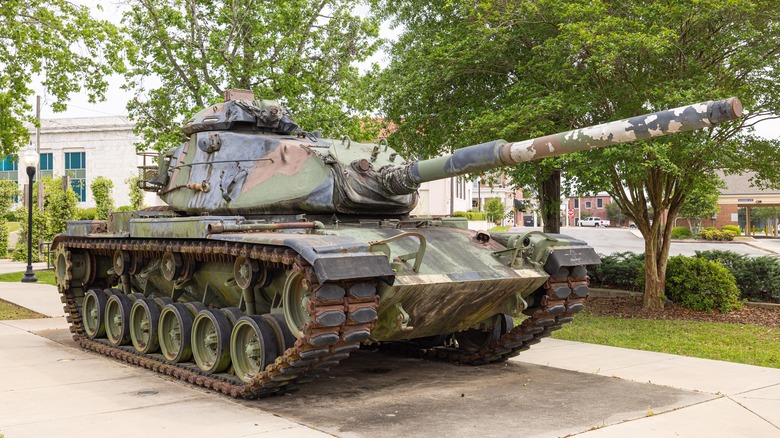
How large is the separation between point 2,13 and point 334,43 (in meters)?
7.86

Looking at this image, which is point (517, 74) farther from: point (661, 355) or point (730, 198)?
point (730, 198)

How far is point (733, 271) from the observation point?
16516mm

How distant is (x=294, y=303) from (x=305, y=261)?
1.00m

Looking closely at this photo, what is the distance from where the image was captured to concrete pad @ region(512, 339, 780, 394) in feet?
29.8

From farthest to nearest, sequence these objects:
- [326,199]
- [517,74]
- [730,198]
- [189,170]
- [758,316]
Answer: [730,198] < [517,74] < [758,316] < [189,170] < [326,199]

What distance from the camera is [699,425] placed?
7203 millimetres

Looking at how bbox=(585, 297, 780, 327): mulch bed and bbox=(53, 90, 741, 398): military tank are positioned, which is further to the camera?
bbox=(585, 297, 780, 327): mulch bed

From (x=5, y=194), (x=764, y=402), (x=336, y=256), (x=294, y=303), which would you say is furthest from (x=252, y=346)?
(x=5, y=194)

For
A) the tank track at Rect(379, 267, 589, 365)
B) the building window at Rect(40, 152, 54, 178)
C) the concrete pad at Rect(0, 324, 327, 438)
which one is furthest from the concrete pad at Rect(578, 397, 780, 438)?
the building window at Rect(40, 152, 54, 178)

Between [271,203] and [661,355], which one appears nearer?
[271,203]

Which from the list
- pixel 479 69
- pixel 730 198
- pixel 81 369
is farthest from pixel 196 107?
pixel 730 198

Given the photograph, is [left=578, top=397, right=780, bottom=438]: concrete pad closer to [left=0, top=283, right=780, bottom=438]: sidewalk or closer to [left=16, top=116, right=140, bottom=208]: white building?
[left=0, top=283, right=780, bottom=438]: sidewalk

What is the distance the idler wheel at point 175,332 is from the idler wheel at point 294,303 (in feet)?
7.08

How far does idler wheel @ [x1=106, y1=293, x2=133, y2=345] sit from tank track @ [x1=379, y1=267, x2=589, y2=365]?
4418 millimetres
